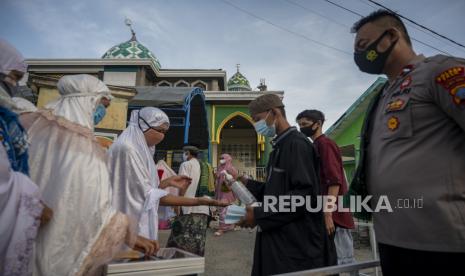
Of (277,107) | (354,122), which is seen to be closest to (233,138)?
(354,122)

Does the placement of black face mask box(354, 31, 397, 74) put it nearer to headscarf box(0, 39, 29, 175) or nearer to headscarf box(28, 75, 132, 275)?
headscarf box(28, 75, 132, 275)

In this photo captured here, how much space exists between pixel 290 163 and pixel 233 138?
47.2 ft

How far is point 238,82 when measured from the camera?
70.7ft

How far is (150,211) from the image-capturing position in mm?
2051

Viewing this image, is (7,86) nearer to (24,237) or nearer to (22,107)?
(22,107)

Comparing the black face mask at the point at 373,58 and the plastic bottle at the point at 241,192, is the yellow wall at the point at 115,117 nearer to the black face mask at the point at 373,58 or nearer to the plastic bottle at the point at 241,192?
the plastic bottle at the point at 241,192

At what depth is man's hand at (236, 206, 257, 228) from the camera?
1.79 metres

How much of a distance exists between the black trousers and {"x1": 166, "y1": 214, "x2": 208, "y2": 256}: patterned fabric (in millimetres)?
2231

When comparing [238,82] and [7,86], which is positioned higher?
[238,82]

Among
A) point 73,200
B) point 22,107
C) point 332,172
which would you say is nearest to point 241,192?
point 73,200

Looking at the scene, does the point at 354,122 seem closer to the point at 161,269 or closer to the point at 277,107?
the point at 277,107

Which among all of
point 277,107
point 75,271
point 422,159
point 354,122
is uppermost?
point 354,122

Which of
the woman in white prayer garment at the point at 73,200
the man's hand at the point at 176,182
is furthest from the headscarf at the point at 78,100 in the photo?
the man's hand at the point at 176,182

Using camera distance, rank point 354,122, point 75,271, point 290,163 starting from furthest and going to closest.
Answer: point 354,122, point 290,163, point 75,271
